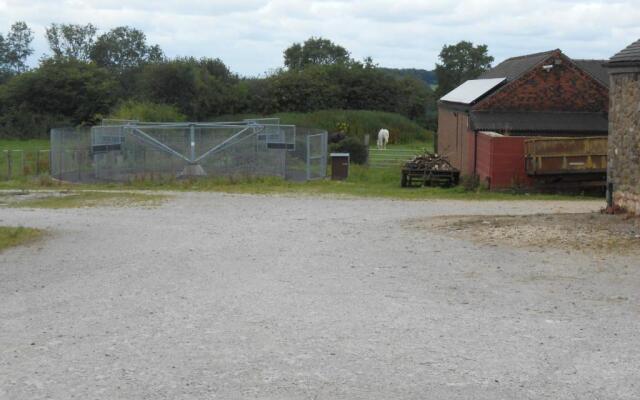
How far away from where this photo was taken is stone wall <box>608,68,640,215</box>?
19.9 m

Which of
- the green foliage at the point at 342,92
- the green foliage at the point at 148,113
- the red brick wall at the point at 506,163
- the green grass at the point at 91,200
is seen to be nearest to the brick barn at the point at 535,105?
the red brick wall at the point at 506,163

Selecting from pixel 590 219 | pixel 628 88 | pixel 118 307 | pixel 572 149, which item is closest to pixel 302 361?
pixel 118 307

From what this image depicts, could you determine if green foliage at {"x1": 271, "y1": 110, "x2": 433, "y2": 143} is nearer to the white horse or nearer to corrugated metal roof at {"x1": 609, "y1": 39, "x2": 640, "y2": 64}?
the white horse

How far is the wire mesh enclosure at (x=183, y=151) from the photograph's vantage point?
1361 inches

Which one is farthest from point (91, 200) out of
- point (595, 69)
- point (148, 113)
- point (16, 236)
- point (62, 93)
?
point (62, 93)

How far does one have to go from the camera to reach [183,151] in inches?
1388

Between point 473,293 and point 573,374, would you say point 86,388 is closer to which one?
point 573,374

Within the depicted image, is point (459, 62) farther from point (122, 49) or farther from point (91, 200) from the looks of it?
point (91, 200)

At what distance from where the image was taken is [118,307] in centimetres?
1102

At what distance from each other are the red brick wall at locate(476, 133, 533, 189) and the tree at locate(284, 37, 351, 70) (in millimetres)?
71395

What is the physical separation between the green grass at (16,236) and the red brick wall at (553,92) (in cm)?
2312

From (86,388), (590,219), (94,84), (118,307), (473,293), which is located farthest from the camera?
(94,84)

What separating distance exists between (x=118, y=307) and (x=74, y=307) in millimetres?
527

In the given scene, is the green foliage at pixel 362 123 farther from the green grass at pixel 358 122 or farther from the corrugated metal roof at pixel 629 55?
the corrugated metal roof at pixel 629 55
